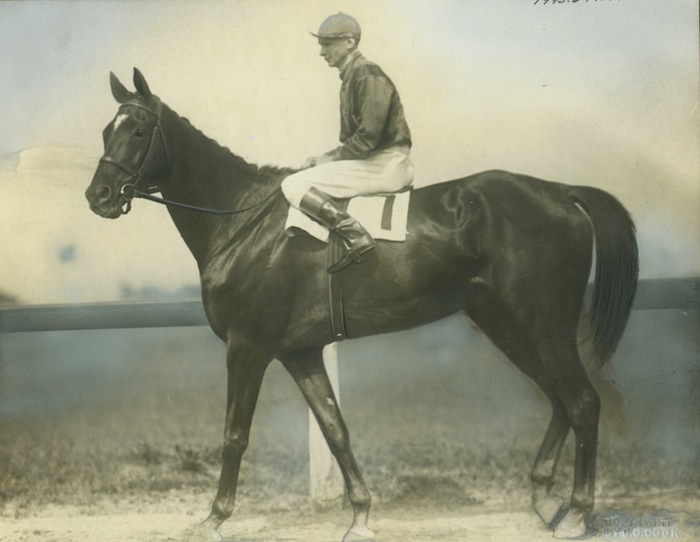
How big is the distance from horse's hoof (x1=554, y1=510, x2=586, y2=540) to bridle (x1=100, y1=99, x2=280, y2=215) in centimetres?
224

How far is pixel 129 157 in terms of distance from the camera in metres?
4.61

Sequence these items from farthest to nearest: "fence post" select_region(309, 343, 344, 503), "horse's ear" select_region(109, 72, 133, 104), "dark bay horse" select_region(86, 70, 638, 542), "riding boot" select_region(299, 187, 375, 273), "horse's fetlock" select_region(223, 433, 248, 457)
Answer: "fence post" select_region(309, 343, 344, 503), "horse's ear" select_region(109, 72, 133, 104), "horse's fetlock" select_region(223, 433, 248, 457), "dark bay horse" select_region(86, 70, 638, 542), "riding boot" select_region(299, 187, 375, 273)

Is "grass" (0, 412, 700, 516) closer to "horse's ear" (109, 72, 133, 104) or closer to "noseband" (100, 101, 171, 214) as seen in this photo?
Result: "noseband" (100, 101, 171, 214)

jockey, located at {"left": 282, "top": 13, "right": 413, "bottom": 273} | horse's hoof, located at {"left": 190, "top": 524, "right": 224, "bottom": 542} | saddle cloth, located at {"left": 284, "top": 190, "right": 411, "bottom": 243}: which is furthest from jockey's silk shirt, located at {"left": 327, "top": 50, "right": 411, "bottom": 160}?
horse's hoof, located at {"left": 190, "top": 524, "right": 224, "bottom": 542}

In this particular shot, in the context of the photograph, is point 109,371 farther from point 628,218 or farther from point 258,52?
point 628,218

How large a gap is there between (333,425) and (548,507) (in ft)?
3.91

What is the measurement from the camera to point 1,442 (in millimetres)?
5102

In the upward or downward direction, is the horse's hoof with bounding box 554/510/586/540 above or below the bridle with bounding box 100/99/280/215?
below

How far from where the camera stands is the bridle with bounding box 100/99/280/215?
4.61 m

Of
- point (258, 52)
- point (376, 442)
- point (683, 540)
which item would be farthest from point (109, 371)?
point (683, 540)

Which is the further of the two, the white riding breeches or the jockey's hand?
the jockey's hand

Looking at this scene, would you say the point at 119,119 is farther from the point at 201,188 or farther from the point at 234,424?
the point at 234,424

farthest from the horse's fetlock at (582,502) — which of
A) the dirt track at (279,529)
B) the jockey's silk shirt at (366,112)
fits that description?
the jockey's silk shirt at (366,112)

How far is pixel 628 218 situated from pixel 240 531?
2.60 metres
